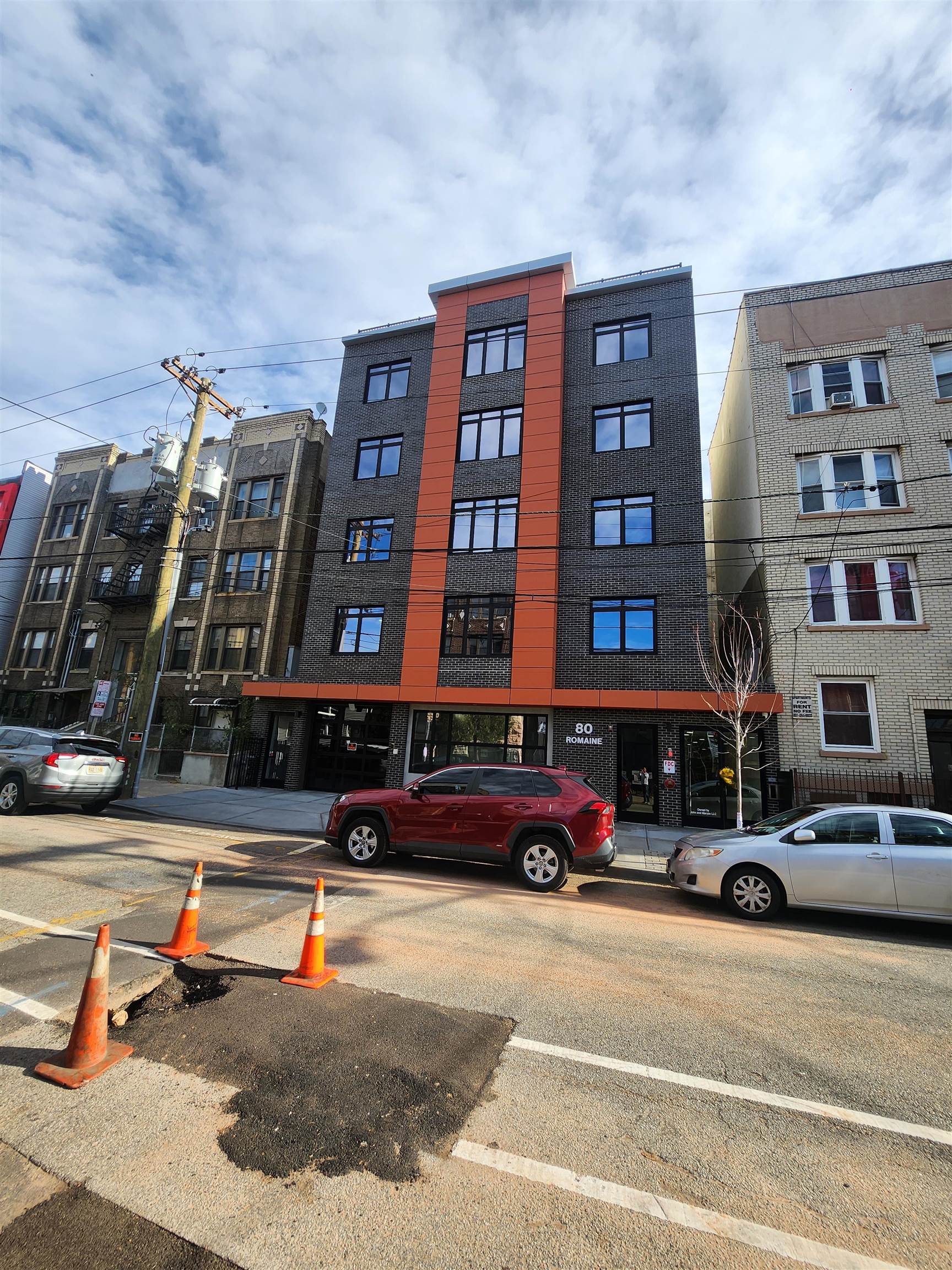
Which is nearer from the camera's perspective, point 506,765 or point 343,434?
point 506,765

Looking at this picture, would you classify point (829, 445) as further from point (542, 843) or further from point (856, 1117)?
point (856, 1117)

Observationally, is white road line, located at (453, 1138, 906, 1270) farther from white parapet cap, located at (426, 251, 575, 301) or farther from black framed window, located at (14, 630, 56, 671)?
black framed window, located at (14, 630, 56, 671)

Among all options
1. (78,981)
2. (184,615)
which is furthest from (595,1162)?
(184,615)

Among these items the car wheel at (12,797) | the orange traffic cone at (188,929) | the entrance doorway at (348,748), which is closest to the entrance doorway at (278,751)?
the entrance doorway at (348,748)

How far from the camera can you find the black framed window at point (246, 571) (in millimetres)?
23188

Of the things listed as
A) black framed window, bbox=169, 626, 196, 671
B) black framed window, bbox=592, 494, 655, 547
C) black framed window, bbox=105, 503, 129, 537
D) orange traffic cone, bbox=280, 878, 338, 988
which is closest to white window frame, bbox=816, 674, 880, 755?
black framed window, bbox=592, 494, 655, 547

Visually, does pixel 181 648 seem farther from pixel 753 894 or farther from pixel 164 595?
pixel 753 894

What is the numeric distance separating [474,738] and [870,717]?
34.0ft

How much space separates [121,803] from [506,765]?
36.4 feet

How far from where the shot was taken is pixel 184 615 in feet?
78.9

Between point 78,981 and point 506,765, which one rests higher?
point 506,765

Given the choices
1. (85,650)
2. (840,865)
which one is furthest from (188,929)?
(85,650)

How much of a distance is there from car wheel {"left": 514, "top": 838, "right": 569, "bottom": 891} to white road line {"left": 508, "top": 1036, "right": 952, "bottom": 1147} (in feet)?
14.5

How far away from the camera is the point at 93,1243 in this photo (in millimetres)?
2174
